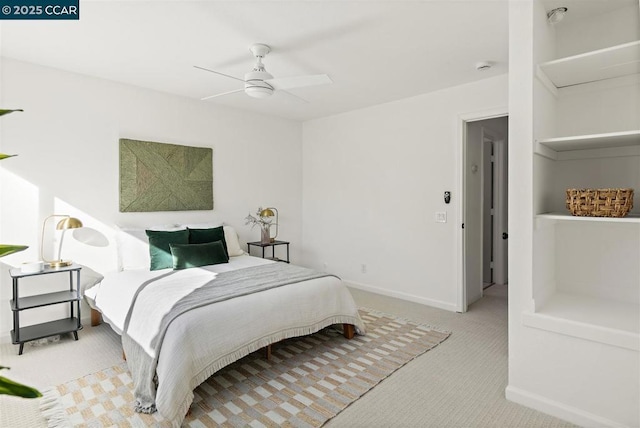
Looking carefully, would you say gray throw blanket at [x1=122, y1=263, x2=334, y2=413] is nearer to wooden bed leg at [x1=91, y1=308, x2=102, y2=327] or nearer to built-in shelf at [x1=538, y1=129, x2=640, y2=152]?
wooden bed leg at [x1=91, y1=308, x2=102, y2=327]

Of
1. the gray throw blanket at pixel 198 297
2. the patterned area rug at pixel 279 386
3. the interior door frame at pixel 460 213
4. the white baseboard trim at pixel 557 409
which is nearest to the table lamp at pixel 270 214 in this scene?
the gray throw blanket at pixel 198 297

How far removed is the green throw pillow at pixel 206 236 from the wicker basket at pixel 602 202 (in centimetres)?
327

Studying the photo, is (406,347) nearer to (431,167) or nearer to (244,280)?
(244,280)

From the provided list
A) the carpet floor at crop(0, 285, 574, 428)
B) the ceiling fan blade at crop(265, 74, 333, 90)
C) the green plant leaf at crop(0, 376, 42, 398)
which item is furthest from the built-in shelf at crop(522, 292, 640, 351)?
the green plant leaf at crop(0, 376, 42, 398)

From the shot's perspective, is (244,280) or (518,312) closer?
(518,312)

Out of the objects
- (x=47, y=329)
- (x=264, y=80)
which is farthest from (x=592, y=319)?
(x=47, y=329)

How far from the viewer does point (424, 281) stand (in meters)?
4.35

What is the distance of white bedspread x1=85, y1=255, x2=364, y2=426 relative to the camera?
212 cm

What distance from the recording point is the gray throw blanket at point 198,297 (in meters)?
2.22

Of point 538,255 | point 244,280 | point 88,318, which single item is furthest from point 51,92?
point 538,255

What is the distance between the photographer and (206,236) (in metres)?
3.96

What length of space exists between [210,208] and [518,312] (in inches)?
145

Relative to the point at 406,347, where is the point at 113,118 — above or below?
above

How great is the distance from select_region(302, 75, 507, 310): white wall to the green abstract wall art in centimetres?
178
